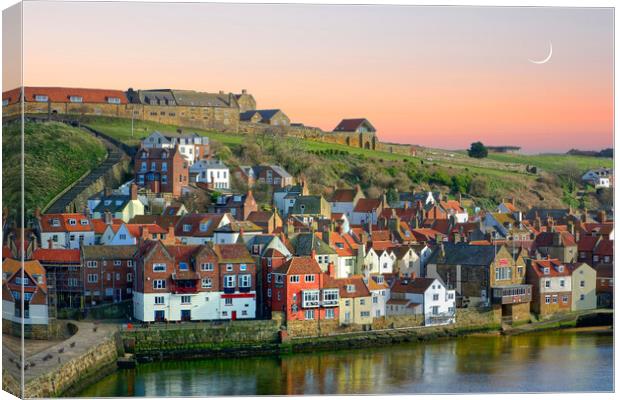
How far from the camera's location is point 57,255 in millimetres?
30953

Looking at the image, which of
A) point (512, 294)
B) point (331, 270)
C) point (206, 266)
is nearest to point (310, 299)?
point (331, 270)

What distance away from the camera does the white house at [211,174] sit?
4388 cm

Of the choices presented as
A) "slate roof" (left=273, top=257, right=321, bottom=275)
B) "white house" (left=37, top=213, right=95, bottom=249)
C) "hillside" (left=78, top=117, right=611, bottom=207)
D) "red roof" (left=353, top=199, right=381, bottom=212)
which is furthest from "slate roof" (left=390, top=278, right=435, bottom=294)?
"hillside" (left=78, top=117, right=611, bottom=207)

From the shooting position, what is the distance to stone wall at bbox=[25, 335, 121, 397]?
2222cm

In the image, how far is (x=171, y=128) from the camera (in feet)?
167

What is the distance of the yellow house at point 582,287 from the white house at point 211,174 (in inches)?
525

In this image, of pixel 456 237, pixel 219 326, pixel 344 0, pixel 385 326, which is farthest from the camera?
pixel 456 237

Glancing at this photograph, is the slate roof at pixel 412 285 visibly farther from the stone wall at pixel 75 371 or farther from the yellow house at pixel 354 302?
the stone wall at pixel 75 371

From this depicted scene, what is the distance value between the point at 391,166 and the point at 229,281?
25.5m

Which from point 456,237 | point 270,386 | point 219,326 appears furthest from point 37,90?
point 270,386

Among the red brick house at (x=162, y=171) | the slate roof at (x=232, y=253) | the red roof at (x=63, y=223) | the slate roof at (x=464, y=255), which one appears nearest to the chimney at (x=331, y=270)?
the slate roof at (x=232, y=253)

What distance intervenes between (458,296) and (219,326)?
7315 millimetres

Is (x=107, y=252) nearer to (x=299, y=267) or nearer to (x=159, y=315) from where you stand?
(x=159, y=315)

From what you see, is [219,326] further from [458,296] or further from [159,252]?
[458,296]
